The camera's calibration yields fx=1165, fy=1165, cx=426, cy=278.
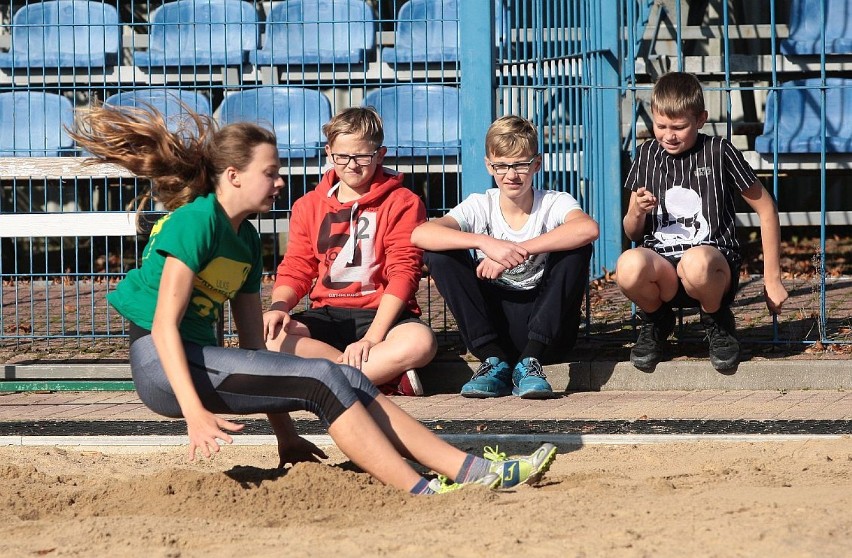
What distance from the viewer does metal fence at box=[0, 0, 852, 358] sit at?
21.4 ft

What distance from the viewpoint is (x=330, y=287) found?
5945 mm

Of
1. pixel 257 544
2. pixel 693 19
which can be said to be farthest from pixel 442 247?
pixel 693 19

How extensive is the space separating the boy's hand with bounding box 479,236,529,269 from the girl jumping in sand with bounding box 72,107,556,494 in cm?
177

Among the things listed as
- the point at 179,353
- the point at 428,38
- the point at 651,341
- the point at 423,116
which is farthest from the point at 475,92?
the point at 179,353

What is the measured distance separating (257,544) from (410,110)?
4.49 m

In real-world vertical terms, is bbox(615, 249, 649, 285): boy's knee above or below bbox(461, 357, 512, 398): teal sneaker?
above

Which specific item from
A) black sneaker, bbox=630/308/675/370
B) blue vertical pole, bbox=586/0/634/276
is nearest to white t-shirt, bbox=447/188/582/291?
black sneaker, bbox=630/308/675/370

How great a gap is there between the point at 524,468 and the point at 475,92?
3.09 meters

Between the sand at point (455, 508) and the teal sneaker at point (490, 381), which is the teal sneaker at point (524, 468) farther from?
the teal sneaker at point (490, 381)

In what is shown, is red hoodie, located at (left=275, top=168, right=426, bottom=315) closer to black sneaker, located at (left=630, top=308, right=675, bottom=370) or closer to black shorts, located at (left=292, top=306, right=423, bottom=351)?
black shorts, located at (left=292, top=306, right=423, bottom=351)

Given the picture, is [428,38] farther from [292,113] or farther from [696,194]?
[696,194]

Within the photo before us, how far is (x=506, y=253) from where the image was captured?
5602 millimetres

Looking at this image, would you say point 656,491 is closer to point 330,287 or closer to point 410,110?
point 330,287

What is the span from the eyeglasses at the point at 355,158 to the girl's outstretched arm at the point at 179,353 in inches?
81.3
